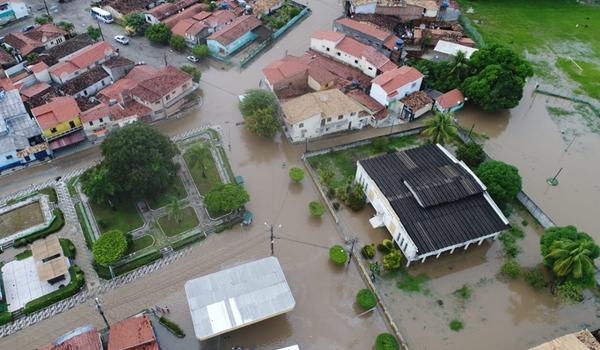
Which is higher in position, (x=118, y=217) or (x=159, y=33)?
(x=159, y=33)

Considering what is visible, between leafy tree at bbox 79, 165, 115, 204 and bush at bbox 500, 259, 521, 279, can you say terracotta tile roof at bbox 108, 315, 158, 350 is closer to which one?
leafy tree at bbox 79, 165, 115, 204

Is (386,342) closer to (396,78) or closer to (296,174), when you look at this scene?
(296,174)

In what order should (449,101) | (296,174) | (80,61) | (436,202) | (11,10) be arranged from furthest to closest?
1. (11,10)
2. (80,61)
3. (449,101)
4. (296,174)
5. (436,202)

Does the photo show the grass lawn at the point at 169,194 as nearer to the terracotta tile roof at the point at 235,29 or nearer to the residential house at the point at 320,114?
the residential house at the point at 320,114

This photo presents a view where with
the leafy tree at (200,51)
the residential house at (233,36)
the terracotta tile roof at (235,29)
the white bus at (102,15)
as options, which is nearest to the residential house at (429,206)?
the residential house at (233,36)

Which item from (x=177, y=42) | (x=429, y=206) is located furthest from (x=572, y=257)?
(x=177, y=42)

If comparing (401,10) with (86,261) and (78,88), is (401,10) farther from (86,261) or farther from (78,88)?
(86,261)

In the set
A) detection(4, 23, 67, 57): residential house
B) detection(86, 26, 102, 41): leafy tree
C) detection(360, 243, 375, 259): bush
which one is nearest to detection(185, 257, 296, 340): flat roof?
detection(360, 243, 375, 259): bush
